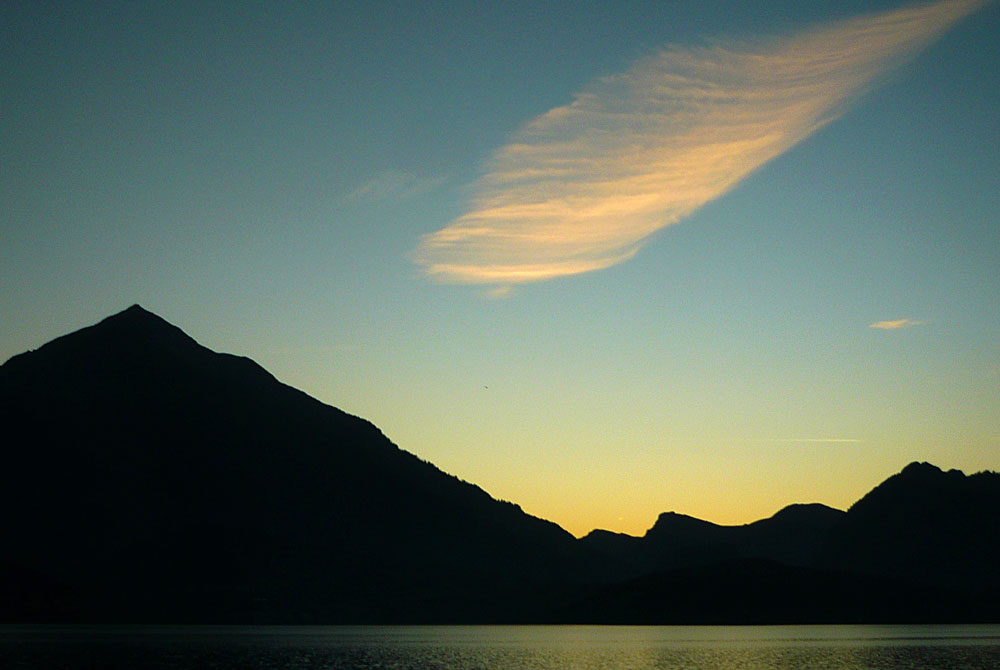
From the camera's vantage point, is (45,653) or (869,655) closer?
(45,653)

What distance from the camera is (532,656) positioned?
650 feet

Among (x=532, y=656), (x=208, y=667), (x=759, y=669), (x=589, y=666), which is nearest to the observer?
(x=208, y=667)

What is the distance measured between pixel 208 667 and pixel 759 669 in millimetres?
79327

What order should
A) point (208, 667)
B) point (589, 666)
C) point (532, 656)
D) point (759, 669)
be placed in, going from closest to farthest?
point (208, 667), point (759, 669), point (589, 666), point (532, 656)

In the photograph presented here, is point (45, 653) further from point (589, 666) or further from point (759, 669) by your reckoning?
point (759, 669)

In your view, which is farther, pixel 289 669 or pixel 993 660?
pixel 993 660

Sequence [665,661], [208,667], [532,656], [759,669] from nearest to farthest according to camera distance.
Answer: [208,667]
[759,669]
[665,661]
[532,656]

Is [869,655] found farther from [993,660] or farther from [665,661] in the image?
[665,661]

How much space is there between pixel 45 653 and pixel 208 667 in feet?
156

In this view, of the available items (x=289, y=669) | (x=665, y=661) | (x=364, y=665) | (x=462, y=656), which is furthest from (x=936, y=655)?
(x=289, y=669)

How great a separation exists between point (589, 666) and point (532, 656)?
40.7 m

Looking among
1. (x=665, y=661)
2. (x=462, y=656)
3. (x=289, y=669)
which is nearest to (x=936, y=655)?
(x=665, y=661)

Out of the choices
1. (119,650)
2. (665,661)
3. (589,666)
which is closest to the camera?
(589,666)

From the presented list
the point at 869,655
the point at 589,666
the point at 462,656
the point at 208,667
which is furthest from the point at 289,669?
the point at 869,655
